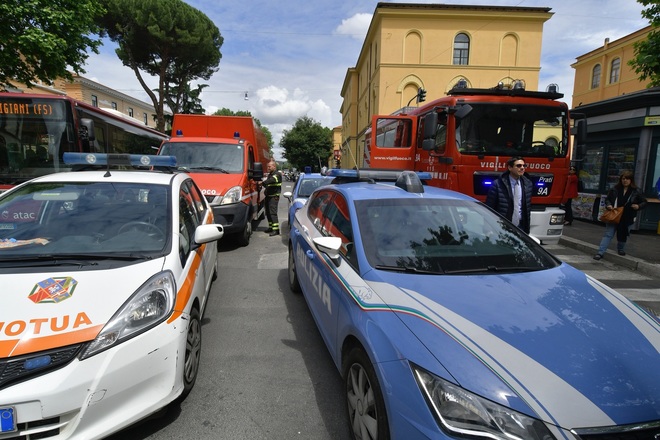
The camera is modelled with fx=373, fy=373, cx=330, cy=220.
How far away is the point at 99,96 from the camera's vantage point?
1435 inches

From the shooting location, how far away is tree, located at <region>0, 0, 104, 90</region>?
27.1 ft

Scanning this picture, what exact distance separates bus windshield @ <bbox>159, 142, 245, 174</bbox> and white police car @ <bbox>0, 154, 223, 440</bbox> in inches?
164

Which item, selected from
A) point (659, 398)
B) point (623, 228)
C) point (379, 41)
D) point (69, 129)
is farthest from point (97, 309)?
point (379, 41)

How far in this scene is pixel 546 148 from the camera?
21.4 ft

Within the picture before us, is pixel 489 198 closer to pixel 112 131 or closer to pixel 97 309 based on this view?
pixel 97 309

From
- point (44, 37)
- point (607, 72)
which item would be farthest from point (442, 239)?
point (607, 72)

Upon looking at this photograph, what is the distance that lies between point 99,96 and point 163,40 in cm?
1794

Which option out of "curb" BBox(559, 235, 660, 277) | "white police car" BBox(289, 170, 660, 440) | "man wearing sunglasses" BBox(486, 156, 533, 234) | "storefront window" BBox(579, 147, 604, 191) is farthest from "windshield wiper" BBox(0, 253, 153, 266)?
"storefront window" BBox(579, 147, 604, 191)

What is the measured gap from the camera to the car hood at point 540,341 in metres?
1.48

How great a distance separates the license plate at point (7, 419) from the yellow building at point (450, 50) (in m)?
29.3

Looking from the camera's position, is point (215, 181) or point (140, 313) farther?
point (215, 181)

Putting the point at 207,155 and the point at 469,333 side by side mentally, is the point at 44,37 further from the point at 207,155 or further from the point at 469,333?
the point at 469,333

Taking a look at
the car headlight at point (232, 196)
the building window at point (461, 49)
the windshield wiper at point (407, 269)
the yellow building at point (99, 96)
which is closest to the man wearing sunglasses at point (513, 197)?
the windshield wiper at point (407, 269)

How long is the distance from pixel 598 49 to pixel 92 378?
41.6 metres
